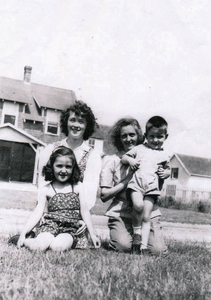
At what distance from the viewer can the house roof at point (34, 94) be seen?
15.5 meters

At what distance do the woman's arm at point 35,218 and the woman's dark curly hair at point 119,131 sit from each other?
3.28ft

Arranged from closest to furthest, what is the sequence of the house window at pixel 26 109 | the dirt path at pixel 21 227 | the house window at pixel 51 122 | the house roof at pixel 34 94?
the dirt path at pixel 21 227 → the house roof at pixel 34 94 → the house window at pixel 26 109 → the house window at pixel 51 122

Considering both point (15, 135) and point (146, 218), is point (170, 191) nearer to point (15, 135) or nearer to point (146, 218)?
Answer: point (15, 135)

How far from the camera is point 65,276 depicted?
2.28 meters

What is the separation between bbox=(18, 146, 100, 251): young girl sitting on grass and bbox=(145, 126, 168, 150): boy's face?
77cm

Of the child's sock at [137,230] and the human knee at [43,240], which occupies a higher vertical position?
the child's sock at [137,230]

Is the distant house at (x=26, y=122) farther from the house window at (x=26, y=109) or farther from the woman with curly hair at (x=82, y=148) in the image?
the woman with curly hair at (x=82, y=148)

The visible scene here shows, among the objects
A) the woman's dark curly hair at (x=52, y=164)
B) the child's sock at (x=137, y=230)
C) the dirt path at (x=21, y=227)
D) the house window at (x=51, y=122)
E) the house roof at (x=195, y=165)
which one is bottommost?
the dirt path at (x=21, y=227)

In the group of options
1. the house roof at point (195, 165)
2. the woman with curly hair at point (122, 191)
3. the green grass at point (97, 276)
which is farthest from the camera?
the house roof at point (195, 165)

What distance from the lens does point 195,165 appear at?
23656 millimetres

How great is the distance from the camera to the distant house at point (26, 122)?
13680 mm

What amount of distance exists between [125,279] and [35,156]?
1264 cm

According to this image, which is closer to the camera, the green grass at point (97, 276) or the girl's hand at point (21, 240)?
the green grass at point (97, 276)

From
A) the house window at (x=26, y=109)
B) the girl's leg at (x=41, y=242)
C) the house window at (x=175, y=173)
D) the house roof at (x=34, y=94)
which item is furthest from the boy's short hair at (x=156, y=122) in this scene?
the house window at (x=175, y=173)
